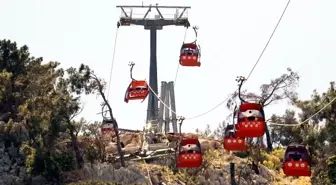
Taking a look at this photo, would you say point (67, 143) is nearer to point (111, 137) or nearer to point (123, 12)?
point (111, 137)

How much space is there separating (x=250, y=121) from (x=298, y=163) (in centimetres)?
349

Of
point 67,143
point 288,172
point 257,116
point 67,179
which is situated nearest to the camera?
point 257,116

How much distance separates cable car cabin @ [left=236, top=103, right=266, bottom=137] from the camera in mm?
30422

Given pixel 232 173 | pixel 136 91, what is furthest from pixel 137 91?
pixel 232 173

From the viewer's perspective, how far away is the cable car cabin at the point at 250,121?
3042 centimetres

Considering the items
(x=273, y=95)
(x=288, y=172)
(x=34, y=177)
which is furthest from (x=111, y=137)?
(x=288, y=172)

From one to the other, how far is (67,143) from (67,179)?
362 centimetres

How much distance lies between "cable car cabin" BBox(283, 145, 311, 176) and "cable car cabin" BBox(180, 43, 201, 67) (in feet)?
34.4

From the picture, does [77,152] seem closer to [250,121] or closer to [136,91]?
[136,91]

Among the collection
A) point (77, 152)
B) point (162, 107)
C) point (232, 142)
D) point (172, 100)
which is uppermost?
point (172, 100)

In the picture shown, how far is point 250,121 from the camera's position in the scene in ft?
99.8

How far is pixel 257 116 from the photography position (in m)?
30.4

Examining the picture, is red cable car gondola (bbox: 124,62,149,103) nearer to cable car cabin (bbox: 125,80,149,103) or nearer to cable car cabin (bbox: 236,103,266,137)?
cable car cabin (bbox: 125,80,149,103)

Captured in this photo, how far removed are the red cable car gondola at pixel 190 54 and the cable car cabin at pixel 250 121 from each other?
11375 mm
